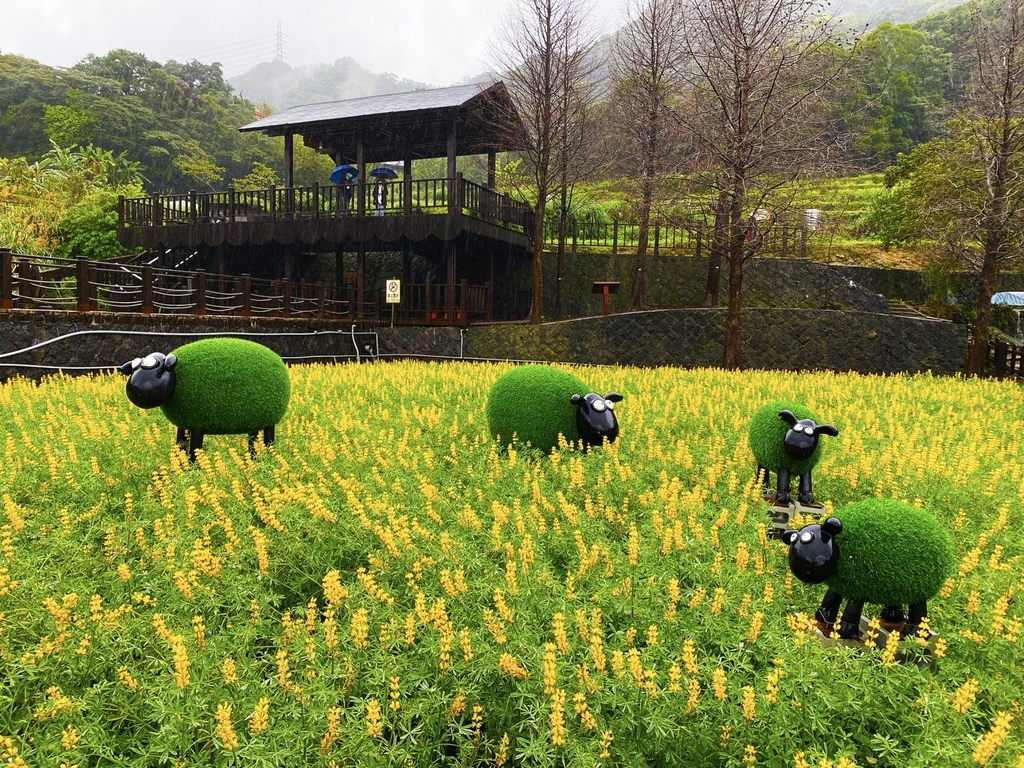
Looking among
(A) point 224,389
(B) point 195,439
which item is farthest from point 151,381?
(B) point 195,439

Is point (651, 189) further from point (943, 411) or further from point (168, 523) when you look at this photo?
point (168, 523)

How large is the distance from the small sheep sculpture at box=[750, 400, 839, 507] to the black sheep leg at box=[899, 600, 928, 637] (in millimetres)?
1672

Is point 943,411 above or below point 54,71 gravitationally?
below

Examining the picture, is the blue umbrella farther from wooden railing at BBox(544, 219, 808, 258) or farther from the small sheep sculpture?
the small sheep sculpture

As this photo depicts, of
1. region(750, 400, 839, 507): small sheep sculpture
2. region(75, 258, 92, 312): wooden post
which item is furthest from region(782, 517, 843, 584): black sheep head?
region(75, 258, 92, 312): wooden post

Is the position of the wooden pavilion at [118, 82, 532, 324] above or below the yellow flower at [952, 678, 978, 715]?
above

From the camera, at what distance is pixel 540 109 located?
61.4ft

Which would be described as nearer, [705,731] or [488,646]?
[705,731]

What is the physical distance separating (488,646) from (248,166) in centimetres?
6057

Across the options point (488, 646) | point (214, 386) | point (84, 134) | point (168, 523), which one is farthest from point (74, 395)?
point (84, 134)

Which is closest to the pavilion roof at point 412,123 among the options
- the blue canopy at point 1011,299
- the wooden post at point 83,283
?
the wooden post at point 83,283

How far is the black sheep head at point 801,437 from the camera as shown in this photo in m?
4.76

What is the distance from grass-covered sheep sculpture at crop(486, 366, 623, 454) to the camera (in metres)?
6.13

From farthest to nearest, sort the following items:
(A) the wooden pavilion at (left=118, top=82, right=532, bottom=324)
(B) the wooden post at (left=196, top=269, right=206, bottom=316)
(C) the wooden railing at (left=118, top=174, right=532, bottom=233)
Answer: (A) the wooden pavilion at (left=118, top=82, right=532, bottom=324) → (C) the wooden railing at (left=118, top=174, right=532, bottom=233) → (B) the wooden post at (left=196, top=269, right=206, bottom=316)
